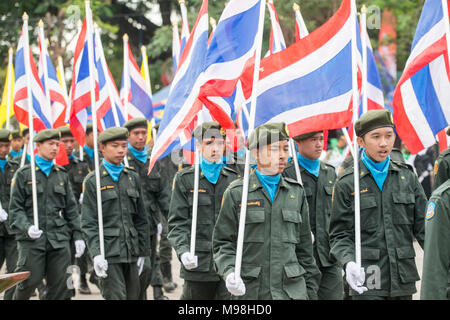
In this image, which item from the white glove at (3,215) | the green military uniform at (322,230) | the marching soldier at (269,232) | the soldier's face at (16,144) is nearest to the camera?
the marching soldier at (269,232)

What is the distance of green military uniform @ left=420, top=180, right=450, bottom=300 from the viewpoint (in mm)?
3938

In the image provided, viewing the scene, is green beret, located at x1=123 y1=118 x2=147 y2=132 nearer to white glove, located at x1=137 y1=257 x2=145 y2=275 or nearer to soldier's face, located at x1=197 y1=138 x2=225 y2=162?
white glove, located at x1=137 y1=257 x2=145 y2=275

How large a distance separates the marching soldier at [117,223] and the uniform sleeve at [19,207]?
0.81 meters

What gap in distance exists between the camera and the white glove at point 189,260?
6758 mm

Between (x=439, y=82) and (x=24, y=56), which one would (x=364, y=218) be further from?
(x=24, y=56)

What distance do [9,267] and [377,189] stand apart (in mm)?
5740

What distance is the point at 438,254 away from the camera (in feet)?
13.0

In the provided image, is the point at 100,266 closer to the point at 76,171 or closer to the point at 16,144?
the point at 76,171

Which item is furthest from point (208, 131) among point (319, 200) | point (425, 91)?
point (425, 91)

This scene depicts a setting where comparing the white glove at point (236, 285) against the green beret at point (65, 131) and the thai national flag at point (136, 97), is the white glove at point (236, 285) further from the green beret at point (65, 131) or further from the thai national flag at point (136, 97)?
the thai national flag at point (136, 97)

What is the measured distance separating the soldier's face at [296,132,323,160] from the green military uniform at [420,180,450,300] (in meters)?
3.10

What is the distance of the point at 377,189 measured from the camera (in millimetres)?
5809

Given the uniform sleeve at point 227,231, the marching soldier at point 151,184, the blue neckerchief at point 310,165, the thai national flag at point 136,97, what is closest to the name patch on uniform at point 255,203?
the uniform sleeve at point 227,231
